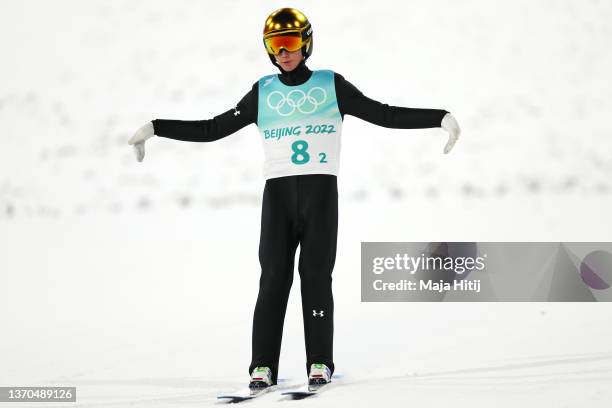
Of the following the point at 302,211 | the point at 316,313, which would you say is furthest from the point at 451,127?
the point at 316,313

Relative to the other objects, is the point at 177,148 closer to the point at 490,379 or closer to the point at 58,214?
the point at 58,214

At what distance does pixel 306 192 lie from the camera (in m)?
4.86

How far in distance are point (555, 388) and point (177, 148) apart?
71.8 feet

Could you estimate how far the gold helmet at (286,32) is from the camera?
4891mm

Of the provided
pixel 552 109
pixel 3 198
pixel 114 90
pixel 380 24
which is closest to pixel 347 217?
pixel 3 198

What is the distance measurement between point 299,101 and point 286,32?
41 cm

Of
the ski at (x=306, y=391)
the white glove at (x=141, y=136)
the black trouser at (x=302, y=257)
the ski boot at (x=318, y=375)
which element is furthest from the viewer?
the white glove at (x=141, y=136)

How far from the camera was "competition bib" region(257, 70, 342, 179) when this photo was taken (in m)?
4.87

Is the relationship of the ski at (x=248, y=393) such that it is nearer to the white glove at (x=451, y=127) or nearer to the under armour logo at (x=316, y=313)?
the under armour logo at (x=316, y=313)

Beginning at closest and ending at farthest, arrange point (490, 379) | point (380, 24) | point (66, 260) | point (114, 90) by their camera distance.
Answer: point (490, 379) < point (66, 260) < point (114, 90) < point (380, 24)

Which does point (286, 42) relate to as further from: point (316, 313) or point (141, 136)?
point (316, 313)

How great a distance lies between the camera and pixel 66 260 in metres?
12.3

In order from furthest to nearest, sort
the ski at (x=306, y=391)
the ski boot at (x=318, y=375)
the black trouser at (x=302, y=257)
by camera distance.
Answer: the black trouser at (x=302, y=257)
the ski boot at (x=318, y=375)
the ski at (x=306, y=391)

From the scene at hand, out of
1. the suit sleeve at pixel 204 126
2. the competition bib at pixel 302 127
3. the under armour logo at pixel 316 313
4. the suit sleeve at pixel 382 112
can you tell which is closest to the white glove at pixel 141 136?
the suit sleeve at pixel 204 126
